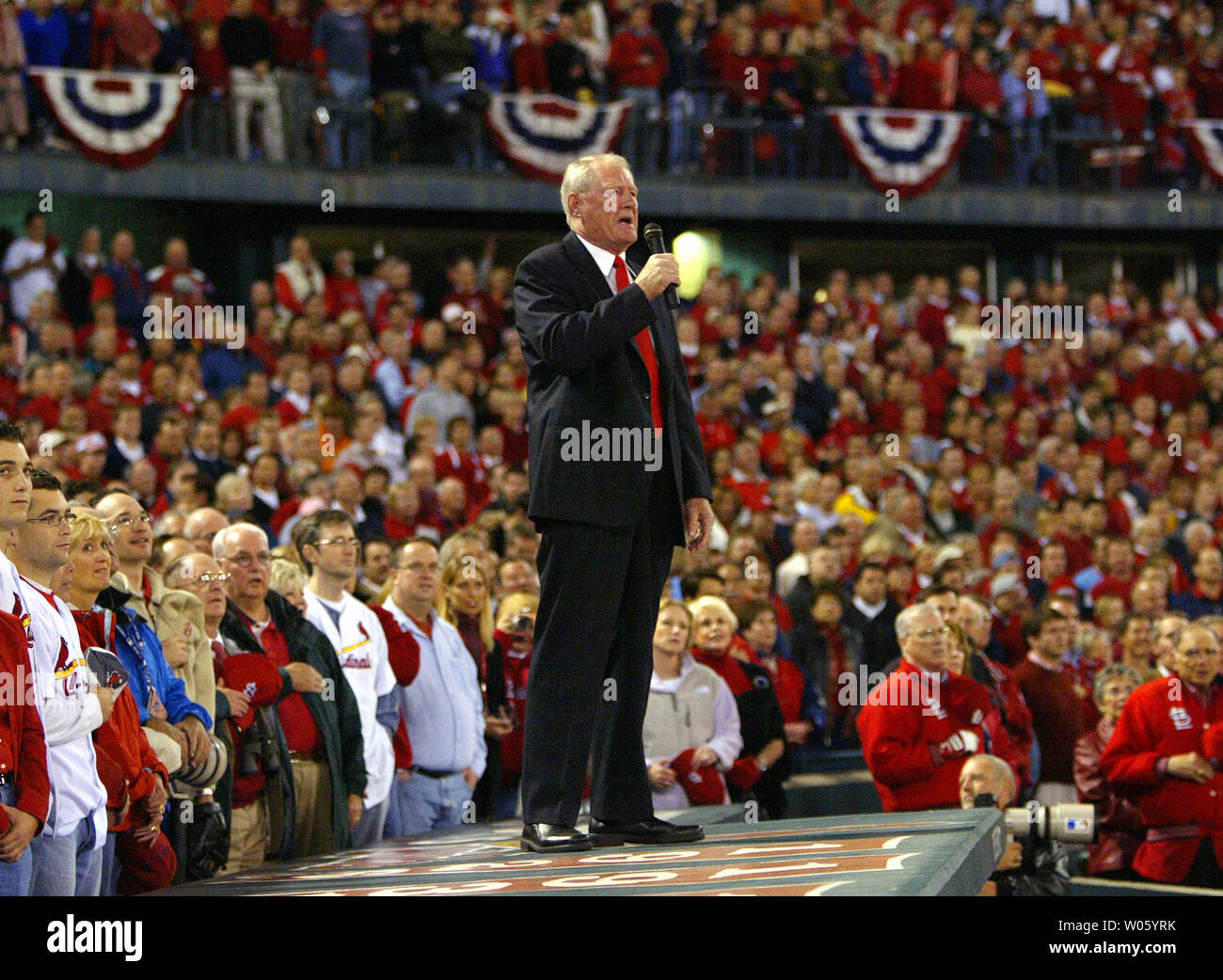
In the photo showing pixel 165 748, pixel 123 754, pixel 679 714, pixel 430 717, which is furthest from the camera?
pixel 679 714

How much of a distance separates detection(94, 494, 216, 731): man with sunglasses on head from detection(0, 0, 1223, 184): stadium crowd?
956cm

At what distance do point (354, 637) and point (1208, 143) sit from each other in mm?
14647

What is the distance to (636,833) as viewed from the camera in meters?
4.56

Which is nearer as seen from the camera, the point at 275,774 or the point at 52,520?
the point at 52,520

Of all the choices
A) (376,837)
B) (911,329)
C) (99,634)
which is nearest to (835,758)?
(376,837)

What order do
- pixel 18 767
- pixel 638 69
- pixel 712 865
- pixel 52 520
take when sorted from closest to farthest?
1. pixel 712 865
2. pixel 18 767
3. pixel 52 520
4. pixel 638 69

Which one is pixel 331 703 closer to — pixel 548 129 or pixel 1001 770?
pixel 1001 770

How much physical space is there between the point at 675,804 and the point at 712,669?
73cm

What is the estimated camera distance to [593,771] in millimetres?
4656

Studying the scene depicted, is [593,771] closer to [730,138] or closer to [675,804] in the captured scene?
[675,804]

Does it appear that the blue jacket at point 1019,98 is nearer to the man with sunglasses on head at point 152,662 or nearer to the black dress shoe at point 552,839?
the man with sunglasses on head at point 152,662

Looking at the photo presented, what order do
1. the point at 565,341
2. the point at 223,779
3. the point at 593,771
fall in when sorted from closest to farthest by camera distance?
the point at 565,341
the point at 593,771
the point at 223,779

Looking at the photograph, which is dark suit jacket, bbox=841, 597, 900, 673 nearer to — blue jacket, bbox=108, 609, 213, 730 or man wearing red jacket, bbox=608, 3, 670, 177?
blue jacket, bbox=108, 609, 213, 730

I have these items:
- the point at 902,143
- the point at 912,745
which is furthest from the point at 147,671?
the point at 902,143
